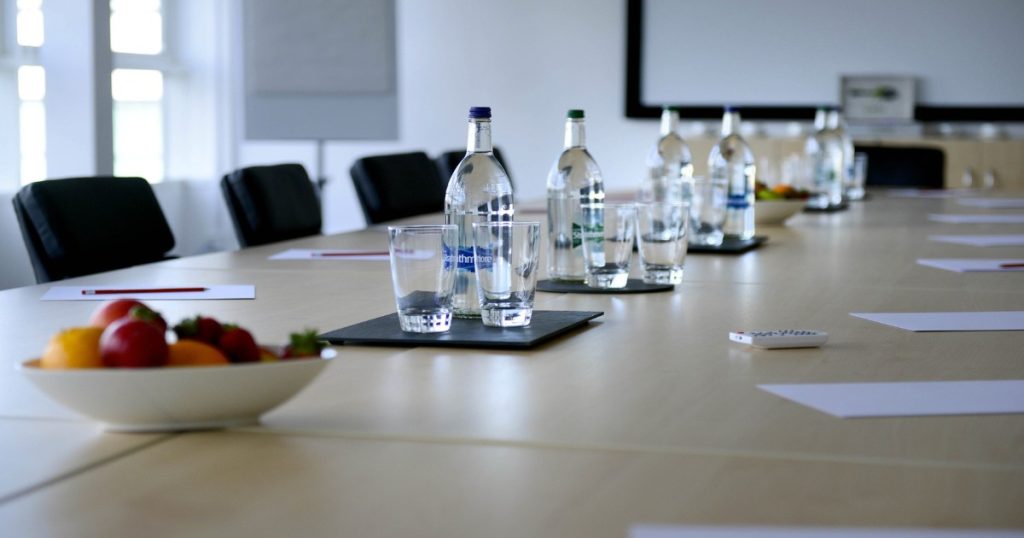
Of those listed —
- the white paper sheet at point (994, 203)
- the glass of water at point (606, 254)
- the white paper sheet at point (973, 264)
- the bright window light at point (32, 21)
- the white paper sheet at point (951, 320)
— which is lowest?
the white paper sheet at point (994, 203)

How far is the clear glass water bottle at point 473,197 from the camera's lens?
181 cm

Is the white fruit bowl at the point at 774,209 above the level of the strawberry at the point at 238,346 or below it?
below

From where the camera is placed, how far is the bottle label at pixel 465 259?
1763mm

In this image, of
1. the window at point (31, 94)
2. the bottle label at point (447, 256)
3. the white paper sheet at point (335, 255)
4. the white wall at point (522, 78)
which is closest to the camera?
the bottle label at point (447, 256)

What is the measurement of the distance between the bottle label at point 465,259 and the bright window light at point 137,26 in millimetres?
5950

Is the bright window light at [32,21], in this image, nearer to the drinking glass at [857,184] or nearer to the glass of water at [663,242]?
the drinking glass at [857,184]

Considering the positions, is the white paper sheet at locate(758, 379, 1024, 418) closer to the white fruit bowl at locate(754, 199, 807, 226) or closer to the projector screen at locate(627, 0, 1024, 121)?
the white fruit bowl at locate(754, 199, 807, 226)

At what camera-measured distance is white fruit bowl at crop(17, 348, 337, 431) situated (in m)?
1.06

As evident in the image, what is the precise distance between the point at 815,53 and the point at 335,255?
5.70 metres

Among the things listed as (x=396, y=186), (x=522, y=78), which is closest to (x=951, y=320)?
(x=396, y=186)

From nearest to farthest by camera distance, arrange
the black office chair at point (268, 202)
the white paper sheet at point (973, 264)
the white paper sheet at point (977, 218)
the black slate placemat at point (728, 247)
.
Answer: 1. the white paper sheet at point (973, 264)
2. the black slate placemat at point (728, 247)
3. the black office chair at point (268, 202)
4. the white paper sheet at point (977, 218)

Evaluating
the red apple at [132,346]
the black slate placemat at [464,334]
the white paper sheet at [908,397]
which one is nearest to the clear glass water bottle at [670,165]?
the black slate placemat at [464,334]

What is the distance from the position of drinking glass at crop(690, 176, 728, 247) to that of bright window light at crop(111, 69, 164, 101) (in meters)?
4.94

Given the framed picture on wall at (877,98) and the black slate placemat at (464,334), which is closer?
the black slate placemat at (464,334)
